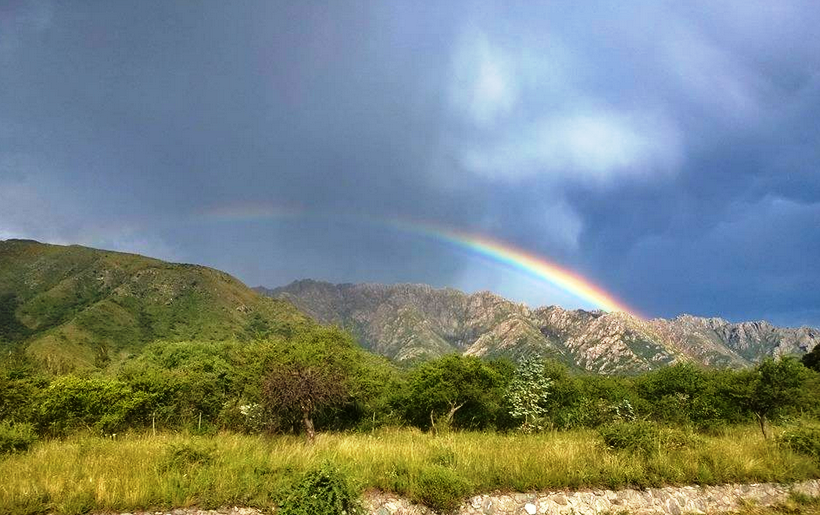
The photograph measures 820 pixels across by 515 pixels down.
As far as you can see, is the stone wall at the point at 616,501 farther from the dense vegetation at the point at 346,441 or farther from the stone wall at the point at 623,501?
the dense vegetation at the point at 346,441

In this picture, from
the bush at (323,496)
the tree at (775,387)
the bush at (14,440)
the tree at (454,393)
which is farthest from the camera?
the tree at (454,393)

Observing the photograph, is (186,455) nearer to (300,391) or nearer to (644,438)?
(300,391)

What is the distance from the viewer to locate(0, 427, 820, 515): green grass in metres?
10.0

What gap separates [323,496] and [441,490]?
306 cm

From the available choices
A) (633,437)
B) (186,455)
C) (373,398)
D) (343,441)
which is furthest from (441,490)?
(373,398)

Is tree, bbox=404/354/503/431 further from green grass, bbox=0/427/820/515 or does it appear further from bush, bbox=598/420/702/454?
bush, bbox=598/420/702/454

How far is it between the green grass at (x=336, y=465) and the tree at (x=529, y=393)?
15.0 metres

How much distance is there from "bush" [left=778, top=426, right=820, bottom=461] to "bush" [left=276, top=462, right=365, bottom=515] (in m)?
15.3

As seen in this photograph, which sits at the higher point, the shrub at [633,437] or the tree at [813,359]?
the tree at [813,359]

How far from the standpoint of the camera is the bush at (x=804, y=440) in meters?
16.0

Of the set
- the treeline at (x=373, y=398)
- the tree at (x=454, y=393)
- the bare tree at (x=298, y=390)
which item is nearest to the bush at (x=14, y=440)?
the treeline at (x=373, y=398)

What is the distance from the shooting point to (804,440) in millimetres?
16422

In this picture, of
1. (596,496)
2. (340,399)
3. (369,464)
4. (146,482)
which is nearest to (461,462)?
(369,464)

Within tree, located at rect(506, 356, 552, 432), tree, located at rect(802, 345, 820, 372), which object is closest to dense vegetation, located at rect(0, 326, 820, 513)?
tree, located at rect(506, 356, 552, 432)
